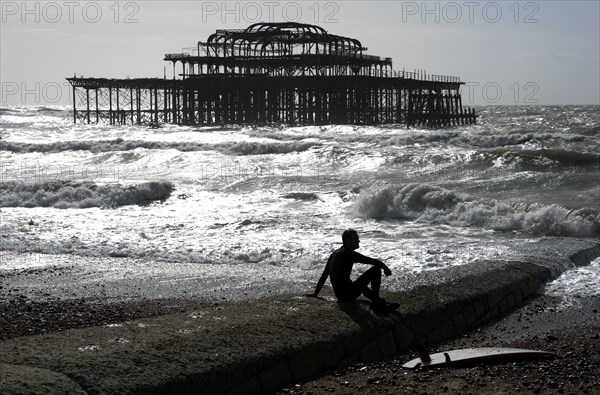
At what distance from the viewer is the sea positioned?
43.3 feet

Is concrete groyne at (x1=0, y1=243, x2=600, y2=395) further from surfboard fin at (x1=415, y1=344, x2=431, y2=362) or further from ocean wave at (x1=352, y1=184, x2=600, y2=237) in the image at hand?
ocean wave at (x1=352, y1=184, x2=600, y2=237)

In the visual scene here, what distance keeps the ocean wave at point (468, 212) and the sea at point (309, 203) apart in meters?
0.03

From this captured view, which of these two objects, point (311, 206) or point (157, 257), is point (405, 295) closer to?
point (157, 257)

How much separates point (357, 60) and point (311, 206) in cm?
3573

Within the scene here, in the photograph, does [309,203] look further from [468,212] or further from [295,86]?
[295,86]

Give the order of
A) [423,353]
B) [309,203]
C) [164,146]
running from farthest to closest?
[164,146] → [309,203] → [423,353]

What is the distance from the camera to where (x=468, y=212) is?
54.4 feet

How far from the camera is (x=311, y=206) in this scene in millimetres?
19031

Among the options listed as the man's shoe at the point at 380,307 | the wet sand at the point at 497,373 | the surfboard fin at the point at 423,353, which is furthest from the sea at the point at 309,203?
the surfboard fin at the point at 423,353

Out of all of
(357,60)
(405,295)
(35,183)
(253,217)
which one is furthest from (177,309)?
(357,60)

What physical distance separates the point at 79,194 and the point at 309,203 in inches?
226

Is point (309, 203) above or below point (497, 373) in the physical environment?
below

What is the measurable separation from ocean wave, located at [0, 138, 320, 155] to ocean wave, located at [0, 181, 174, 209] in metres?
10.6

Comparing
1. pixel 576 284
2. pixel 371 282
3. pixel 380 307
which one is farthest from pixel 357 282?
pixel 576 284
